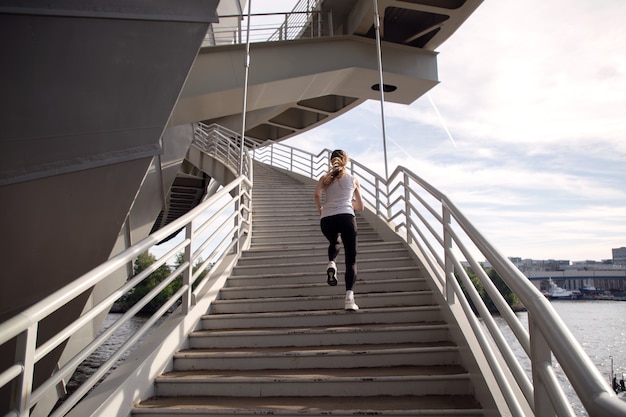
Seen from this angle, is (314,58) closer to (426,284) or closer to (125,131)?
(125,131)

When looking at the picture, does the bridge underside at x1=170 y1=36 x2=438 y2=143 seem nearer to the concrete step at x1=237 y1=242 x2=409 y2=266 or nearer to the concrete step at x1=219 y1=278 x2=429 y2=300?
the concrete step at x1=237 y1=242 x2=409 y2=266

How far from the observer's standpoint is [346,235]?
434cm

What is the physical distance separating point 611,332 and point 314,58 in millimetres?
61859

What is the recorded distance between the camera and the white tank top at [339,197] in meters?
4.41

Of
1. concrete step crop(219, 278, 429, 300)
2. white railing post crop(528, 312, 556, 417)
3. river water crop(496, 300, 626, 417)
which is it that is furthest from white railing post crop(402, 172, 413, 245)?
river water crop(496, 300, 626, 417)

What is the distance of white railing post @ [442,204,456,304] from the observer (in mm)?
3752

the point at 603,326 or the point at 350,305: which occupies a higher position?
the point at 350,305

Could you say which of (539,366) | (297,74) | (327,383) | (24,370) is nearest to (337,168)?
(327,383)

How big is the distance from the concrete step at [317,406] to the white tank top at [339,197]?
6.08ft

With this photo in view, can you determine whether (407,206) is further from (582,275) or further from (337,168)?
(582,275)

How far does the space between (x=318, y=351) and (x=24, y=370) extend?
2.06 m

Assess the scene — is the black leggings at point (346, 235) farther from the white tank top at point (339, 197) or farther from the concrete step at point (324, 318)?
the concrete step at point (324, 318)

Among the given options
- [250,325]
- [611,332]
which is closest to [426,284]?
[250,325]

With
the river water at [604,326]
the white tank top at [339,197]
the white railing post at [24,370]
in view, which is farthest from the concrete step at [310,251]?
the river water at [604,326]
